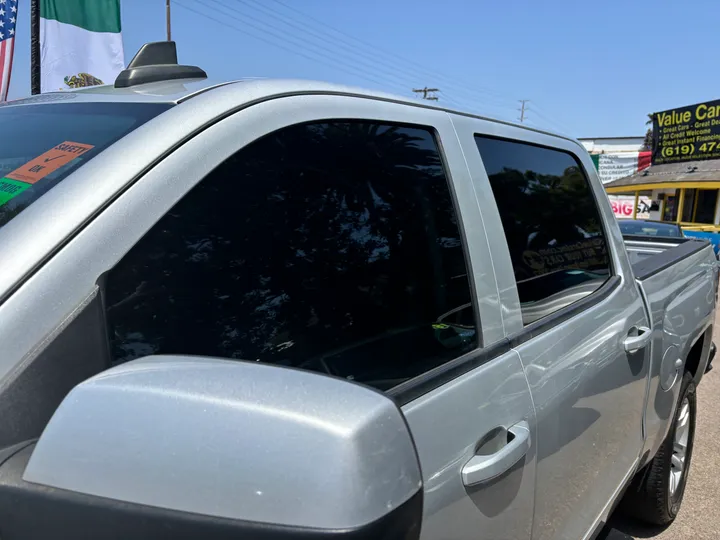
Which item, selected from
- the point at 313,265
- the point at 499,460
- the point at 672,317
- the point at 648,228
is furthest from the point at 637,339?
the point at 648,228

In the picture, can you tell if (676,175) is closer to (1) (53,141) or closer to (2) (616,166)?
(2) (616,166)

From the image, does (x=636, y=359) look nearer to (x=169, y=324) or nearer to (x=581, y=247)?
(x=581, y=247)

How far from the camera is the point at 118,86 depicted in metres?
1.68

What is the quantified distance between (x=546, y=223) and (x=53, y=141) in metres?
1.65

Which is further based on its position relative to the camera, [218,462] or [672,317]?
[672,317]

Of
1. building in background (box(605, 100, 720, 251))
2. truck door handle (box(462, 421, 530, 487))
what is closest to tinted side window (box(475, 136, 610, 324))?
truck door handle (box(462, 421, 530, 487))

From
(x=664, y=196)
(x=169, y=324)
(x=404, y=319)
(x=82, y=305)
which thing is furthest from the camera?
(x=664, y=196)

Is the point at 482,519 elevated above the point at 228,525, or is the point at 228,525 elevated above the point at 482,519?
the point at 228,525

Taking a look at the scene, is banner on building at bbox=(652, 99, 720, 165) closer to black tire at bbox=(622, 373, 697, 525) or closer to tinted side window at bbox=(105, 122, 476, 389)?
black tire at bbox=(622, 373, 697, 525)

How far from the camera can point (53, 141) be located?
4.65 ft

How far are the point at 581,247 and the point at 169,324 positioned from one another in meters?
1.93

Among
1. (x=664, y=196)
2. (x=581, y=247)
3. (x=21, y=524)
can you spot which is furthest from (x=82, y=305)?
(x=664, y=196)

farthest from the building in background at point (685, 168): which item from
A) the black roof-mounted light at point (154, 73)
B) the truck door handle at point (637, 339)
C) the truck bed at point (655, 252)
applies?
the black roof-mounted light at point (154, 73)

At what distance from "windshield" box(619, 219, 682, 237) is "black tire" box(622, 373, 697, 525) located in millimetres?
7743
